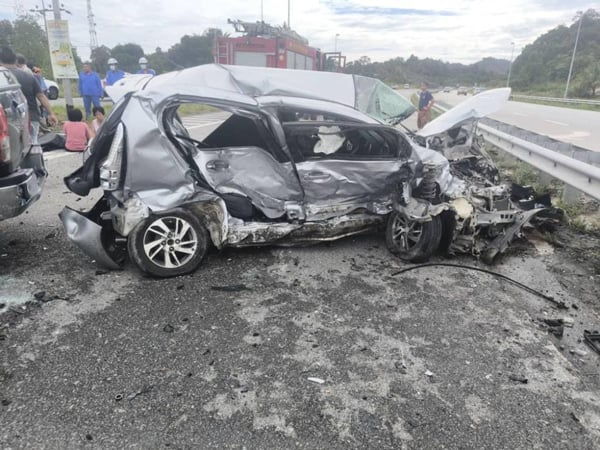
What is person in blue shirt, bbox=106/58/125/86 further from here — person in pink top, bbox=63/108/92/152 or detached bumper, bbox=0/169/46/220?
detached bumper, bbox=0/169/46/220

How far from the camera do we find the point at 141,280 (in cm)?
379

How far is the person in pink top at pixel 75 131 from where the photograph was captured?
26.5ft

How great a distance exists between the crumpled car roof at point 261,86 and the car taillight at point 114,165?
432 millimetres

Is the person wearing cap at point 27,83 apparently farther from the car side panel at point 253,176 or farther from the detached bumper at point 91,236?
the car side panel at point 253,176

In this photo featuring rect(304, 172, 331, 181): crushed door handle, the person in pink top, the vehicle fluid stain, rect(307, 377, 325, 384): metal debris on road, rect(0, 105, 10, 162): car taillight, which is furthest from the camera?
the person in pink top

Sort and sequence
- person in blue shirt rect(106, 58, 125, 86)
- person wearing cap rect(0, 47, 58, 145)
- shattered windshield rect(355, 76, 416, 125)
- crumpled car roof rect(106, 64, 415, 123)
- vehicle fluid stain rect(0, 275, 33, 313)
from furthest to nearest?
person in blue shirt rect(106, 58, 125, 86), person wearing cap rect(0, 47, 58, 145), shattered windshield rect(355, 76, 416, 125), crumpled car roof rect(106, 64, 415, 123), vehicle fluid stain rect(0, 275, 33, 313)

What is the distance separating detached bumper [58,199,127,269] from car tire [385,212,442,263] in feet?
8.13

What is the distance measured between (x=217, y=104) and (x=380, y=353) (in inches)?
95.3

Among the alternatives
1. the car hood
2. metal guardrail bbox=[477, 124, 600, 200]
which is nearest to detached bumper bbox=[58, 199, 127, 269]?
the car hood

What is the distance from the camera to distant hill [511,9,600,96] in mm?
62188

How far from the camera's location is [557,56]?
72.6 metres

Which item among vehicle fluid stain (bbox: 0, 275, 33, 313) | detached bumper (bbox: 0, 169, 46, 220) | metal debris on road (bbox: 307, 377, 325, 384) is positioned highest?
detached bumper (bbox: 0, 169, 46, 220)

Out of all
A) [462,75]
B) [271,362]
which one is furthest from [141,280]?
[462,75]

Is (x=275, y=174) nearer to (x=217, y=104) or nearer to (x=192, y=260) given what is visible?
(x=217, y=104)
